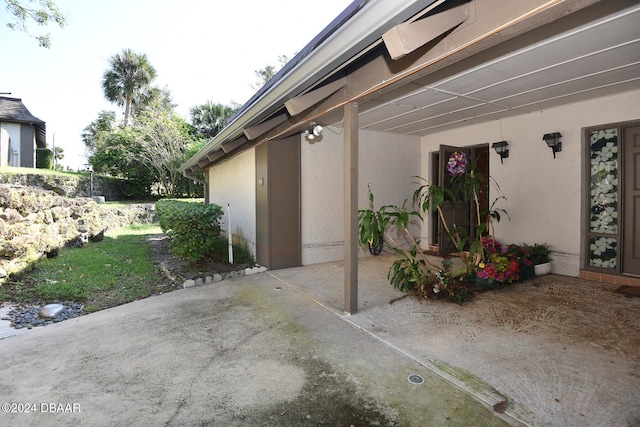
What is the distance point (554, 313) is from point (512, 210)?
267 centimetres

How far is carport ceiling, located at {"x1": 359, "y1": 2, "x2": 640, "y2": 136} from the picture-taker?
8.72ft

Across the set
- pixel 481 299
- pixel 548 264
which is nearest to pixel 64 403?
pixel 481 299

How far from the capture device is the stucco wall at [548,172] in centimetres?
461

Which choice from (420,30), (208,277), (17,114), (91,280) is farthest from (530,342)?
(17,114)

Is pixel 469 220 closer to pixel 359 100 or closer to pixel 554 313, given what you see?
pixel 554 313

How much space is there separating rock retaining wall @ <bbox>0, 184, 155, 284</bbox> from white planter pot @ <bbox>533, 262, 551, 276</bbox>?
27.5 ft

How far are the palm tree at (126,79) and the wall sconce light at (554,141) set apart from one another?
2718 cm

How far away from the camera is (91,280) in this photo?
17.4 feet

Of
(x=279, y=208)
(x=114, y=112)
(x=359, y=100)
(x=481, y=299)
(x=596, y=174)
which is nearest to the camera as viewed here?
(x=359, y=100)

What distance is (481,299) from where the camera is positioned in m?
3.90

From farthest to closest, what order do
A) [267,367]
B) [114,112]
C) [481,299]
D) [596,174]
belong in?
1. [114,112]
2. [596,174]
3. [481,299]
4. [267,367]

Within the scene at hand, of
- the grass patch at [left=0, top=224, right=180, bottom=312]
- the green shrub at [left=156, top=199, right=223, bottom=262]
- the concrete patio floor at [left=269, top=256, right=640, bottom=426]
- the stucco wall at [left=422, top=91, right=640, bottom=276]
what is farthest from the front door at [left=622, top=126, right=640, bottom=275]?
the grass patch at [left=0, top=224, right=180, bottom=312]

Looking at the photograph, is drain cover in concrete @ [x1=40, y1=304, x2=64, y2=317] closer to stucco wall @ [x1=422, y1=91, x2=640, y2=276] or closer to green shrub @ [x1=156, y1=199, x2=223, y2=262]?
green shrub @ [x1=156, y1=199, x2=223, y2=262]

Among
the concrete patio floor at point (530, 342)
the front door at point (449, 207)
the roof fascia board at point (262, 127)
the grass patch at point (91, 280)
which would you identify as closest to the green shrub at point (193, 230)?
the grass patch at point (91, 280)
